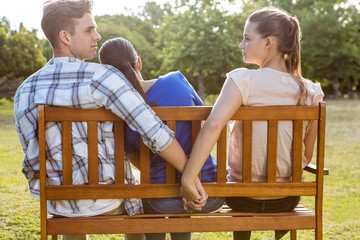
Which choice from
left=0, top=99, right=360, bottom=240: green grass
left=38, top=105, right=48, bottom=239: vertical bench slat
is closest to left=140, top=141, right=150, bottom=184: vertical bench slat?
left=38, top=105, right=48, bottom=239: vertical bench slat

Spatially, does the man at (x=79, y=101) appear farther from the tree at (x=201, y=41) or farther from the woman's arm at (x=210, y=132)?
the tree at (x=201, y=41)

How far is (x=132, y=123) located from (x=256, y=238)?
273 centimetres

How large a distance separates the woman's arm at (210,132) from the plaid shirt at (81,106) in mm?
145

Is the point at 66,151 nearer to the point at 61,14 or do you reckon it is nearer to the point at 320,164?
the point at 61,14

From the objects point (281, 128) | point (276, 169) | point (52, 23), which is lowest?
point (276, 169)

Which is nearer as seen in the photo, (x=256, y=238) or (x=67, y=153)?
(x=67, y=153)

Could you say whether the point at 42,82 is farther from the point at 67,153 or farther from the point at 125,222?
the point at 125,222

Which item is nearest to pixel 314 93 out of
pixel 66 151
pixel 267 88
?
pixel 267 88

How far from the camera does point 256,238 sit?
5.16m

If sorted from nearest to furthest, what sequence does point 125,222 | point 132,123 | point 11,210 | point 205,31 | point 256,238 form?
point 132,123 < point 125,222 < point 256,238 < point 11,210 < point 205,31

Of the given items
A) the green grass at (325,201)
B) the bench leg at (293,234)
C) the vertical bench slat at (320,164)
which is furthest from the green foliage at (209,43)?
the vertical bench slat at (320,164)

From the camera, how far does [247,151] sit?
292cm

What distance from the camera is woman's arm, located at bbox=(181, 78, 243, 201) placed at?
9.18ft

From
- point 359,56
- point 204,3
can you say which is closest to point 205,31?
point 204,3
